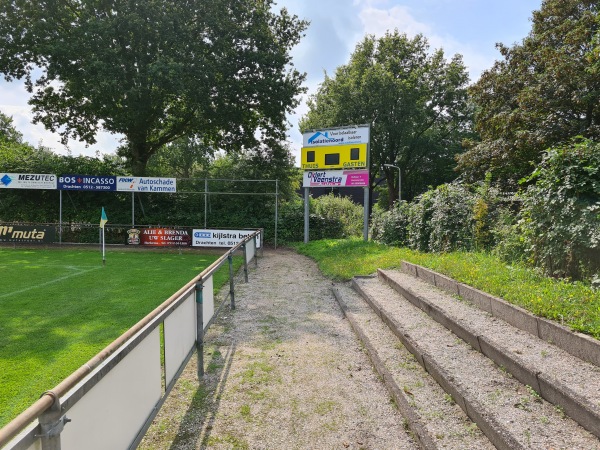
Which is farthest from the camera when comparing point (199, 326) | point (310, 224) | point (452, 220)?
point (310, 224)

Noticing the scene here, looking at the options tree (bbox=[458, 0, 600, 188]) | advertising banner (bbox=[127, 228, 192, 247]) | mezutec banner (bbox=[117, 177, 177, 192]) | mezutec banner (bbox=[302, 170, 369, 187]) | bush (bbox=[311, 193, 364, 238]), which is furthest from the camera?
bush (bbox=[311, 193, 364, 238])

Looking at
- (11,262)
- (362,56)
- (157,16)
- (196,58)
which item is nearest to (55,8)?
(157,16)

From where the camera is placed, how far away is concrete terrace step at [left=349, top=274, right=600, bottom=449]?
2637mm

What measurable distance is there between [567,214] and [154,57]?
17.1 m

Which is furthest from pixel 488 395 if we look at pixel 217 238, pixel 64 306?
pixel 217 238

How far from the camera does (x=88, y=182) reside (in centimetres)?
1825

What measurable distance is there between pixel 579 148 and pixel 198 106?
15722 millimetres

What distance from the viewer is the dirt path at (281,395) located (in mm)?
3254

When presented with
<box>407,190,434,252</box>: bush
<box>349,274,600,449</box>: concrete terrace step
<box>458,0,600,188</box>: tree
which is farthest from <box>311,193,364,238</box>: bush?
<box>349,274,600,449</box>: concrete terrace step

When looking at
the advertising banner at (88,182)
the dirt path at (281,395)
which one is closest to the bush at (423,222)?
the dirt path at (281,395)

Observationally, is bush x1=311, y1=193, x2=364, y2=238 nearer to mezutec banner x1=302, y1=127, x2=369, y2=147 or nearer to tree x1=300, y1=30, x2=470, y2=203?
mezutec banner x1=302, y1=127, x2=369, y2=147

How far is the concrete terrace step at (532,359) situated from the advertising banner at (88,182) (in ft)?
55.0

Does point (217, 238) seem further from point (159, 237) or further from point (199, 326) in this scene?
point (199, 326)

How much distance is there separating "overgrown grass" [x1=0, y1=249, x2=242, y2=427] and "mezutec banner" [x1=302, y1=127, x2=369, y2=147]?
7.69 metres
